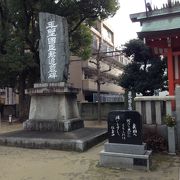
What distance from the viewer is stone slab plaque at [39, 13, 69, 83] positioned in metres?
12.4

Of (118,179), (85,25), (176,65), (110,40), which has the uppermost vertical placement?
(110,40)

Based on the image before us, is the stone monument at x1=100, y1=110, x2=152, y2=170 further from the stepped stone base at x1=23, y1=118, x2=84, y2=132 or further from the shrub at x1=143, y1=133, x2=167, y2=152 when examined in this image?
the stepped stone base at x1=23, y1=118, x2=84, y2=132

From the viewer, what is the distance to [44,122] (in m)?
12.0

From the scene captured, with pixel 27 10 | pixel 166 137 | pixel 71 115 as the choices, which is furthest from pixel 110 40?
pixel 166 137

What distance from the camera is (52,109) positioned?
12.1 metres

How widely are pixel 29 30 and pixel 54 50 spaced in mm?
11244

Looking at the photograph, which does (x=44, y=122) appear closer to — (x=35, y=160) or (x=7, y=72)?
(x=35, y=160)

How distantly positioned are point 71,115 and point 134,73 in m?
9.89

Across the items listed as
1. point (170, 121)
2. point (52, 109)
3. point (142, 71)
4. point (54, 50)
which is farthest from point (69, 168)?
point (142, 71)

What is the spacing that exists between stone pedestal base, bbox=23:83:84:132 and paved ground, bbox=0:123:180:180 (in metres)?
2.56

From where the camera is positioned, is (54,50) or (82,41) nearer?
(54,50)

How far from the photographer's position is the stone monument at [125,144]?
689cm

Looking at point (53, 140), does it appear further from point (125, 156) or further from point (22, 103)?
point (22, 103)

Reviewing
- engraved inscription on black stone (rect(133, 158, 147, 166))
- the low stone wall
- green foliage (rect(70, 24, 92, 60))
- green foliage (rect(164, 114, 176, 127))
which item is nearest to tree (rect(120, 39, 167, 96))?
the low stone wall
